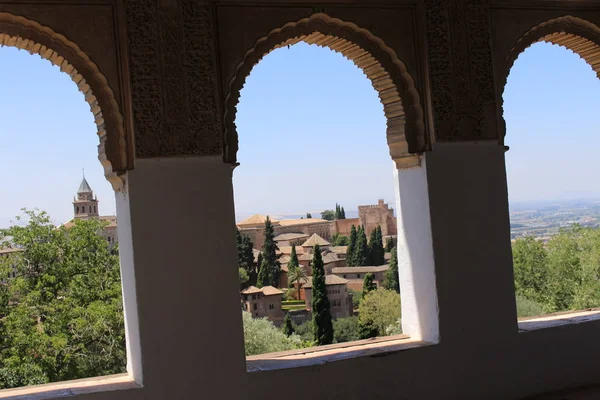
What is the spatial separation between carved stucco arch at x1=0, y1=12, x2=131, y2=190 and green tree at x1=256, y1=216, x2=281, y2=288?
28.9 metres

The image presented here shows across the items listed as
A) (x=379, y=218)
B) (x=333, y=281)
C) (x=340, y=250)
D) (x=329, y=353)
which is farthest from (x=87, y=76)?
(x=379, y=218)

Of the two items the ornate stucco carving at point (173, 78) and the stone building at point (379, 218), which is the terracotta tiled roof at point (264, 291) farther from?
the ornate stucco carving at point (173, 78)

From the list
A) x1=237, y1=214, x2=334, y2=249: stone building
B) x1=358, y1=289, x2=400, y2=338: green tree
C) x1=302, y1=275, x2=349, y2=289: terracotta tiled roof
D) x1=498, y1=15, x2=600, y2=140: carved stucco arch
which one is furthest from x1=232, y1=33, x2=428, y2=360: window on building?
x1=498, y1=15, x2=600, y2=140: carved stucco arch

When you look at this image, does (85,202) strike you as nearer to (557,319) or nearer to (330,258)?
(330,258)

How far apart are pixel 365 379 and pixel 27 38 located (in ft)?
9.57

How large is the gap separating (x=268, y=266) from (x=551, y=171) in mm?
41673

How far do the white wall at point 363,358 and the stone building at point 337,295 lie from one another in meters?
26.4

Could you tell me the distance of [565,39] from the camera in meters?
5.14

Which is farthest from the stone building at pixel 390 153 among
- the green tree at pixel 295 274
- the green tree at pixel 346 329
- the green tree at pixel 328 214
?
the green tree at pixel 328 214

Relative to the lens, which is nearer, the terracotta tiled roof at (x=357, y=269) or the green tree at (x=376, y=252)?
the terracotta tiled roof at (x=357, y=269)

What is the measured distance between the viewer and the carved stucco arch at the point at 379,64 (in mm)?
4211

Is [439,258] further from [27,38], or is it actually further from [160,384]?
[27,38]

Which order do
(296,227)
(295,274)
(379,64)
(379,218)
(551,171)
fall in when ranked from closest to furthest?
(379,64) → (295,274) → (379,218) → (296,227) → (551,171)

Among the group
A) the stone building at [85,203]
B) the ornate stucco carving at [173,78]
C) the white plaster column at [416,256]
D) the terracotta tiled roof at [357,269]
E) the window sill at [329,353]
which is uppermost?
the stone building at [85,203]
